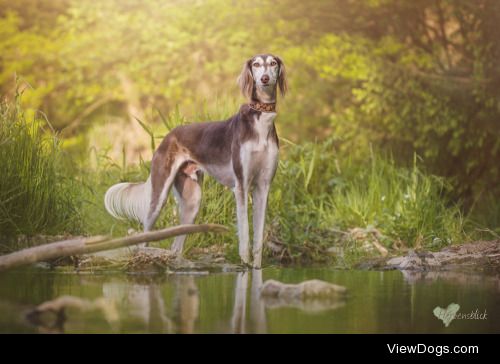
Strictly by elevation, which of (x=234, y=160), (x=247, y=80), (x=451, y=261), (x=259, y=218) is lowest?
(x=451, y=261)

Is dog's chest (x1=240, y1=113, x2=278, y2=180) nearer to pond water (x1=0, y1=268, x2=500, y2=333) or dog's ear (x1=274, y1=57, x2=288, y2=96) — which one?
dog's ear (x1=274, y1=57, x2=288, y2=96)

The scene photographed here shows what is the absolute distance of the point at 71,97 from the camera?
1988 cm

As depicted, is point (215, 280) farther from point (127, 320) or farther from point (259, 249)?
point (127, 320)

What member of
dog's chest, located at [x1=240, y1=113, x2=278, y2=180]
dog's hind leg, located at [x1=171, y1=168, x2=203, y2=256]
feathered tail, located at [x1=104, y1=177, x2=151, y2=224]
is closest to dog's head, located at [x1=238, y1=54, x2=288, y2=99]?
dog's chest, located at [x1=240, y1=113, x2=278, y2=180]

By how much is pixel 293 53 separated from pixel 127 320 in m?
11.4

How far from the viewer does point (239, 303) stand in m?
5.45

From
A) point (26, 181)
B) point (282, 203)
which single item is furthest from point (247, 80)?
point (282, 203)

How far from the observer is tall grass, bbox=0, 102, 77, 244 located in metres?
7.87

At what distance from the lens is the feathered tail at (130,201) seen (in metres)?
8.06

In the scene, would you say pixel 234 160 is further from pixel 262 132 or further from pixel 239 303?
pixel 239 303

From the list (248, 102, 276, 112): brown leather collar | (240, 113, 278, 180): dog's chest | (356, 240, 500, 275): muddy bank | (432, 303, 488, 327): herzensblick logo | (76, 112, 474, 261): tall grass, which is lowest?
(356, 240, 500, 275): muddy bank

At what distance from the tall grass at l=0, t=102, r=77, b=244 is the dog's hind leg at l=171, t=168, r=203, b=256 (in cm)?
106

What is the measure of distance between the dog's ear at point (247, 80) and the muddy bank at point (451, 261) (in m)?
1.74

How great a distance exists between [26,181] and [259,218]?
1949 millimetres
